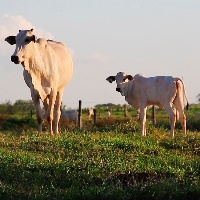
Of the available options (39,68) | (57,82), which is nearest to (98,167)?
Result: (39,68)

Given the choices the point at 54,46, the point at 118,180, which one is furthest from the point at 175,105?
the point at 118,180

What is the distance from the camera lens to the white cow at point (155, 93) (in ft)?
59.1

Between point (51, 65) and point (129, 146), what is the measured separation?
12.8 ft

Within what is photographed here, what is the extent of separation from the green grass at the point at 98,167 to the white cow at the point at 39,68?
166 cm

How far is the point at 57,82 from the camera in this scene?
54.3ft

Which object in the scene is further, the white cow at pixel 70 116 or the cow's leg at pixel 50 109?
the white cow at pixel 70 116

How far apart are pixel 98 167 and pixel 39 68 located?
19.9 feet

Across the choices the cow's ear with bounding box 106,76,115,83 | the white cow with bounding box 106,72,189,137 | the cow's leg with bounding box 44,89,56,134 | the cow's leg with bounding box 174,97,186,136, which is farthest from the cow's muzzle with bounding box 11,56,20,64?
the cow's ear with bounding box 106,76,115,83

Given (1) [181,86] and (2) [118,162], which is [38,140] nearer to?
(2) [118,162]

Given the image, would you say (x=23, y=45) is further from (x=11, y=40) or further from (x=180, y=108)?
(x=180, y=108)

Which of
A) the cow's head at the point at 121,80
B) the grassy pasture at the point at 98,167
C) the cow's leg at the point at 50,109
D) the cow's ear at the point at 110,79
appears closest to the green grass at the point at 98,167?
the grassy pasture at the point at 98,167

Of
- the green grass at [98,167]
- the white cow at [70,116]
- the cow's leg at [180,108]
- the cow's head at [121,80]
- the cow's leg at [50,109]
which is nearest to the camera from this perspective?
the green grass at [98,167]

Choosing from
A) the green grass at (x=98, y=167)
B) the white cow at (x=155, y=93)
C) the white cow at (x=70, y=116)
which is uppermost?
the white cow at (x=155, y=93)

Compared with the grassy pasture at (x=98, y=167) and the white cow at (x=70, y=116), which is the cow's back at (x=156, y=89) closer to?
the grassy pasture at (x=98, y=167)
